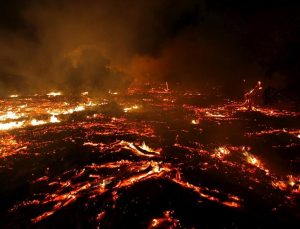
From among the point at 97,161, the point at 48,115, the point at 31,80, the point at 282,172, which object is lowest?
the point at 282,172

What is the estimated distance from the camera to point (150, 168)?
1495cm

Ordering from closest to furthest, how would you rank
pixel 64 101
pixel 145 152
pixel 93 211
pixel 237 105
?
pixel 93 211, pixel 145 152, pixel 237 105, pixel 64 101

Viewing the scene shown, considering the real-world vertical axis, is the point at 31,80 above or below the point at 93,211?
above

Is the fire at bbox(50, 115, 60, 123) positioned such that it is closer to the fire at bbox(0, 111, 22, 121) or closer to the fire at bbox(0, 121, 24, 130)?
the fire at bbox(0, 121, 24, 130)

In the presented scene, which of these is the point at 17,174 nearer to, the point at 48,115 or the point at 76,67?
the point at 48,115

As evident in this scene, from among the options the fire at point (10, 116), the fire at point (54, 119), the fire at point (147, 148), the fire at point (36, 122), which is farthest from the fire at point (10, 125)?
the fire at point (147, 148)

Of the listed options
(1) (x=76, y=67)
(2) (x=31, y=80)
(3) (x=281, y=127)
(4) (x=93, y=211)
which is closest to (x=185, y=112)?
(3) (x=281, y=127)

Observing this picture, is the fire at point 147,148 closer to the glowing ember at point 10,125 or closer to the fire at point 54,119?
the fire at point 54,119

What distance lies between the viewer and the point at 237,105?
97.8 ft

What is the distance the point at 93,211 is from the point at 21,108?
22782 millimetres

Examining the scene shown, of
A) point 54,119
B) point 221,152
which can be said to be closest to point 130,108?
point 54,119

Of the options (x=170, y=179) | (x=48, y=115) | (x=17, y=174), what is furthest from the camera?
(x=48, y=115)

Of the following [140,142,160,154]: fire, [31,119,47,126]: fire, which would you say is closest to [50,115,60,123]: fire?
[31,119,47,126]: fire

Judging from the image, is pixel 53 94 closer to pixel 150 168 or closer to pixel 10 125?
pixel 10 125
